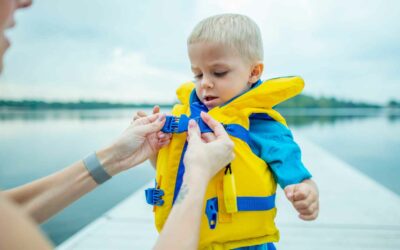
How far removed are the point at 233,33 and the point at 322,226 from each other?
2344 mm

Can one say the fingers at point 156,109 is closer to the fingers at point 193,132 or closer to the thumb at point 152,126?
the thumb at point 152,126

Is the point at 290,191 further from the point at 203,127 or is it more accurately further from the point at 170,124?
the point at 170,124

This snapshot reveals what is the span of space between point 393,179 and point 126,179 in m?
5.58

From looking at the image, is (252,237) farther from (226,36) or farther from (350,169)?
(350,169)

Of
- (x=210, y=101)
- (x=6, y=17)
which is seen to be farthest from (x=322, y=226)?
(x=6, y=17)

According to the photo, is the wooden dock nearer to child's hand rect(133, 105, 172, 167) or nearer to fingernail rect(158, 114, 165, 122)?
child's hand rect(133, 105, 172, 167)

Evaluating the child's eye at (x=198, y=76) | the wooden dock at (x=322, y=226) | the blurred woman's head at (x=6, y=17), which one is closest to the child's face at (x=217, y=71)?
the child's eye at (x=198, y=76)

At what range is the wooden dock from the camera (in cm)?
292

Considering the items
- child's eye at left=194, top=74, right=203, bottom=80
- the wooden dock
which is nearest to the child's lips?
child's eye at left=194, top=74, right=203, bottom=80

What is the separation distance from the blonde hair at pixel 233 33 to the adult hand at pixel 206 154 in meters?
0.41

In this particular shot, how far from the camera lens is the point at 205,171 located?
51.2 inches

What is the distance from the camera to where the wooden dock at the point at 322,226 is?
2916 millimetres

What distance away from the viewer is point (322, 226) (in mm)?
3299

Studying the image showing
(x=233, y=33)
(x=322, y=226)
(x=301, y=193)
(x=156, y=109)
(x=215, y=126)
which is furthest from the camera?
(x=322, y=226)
